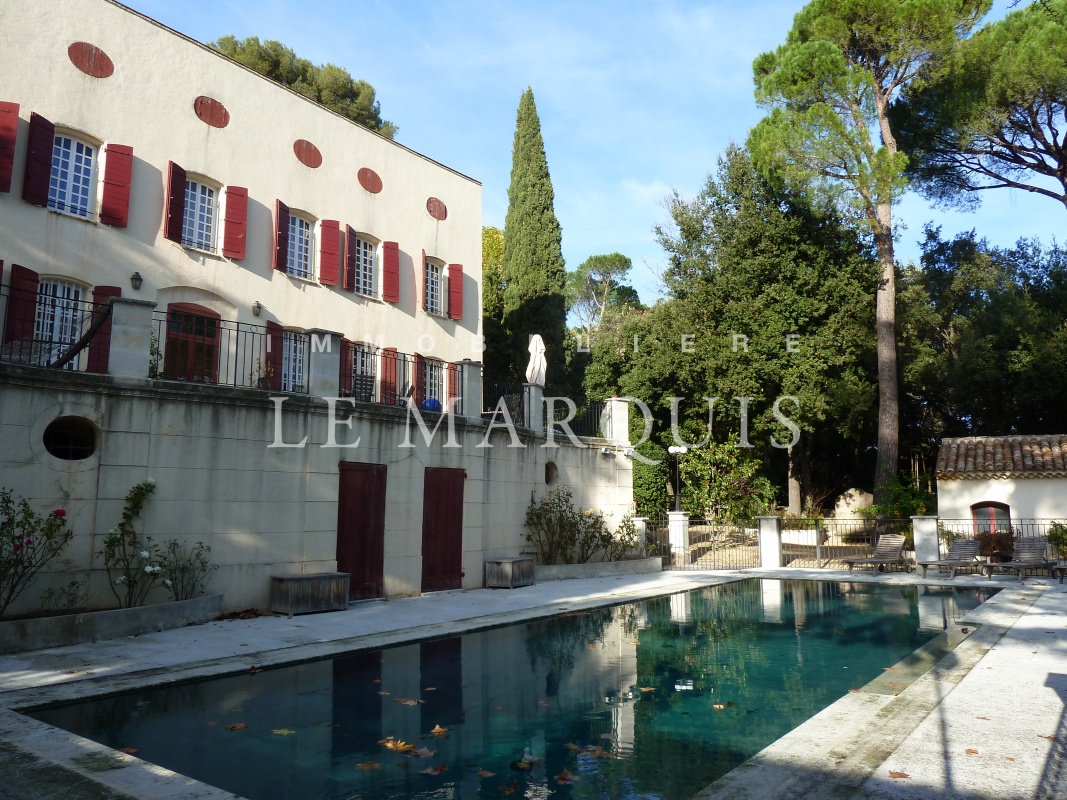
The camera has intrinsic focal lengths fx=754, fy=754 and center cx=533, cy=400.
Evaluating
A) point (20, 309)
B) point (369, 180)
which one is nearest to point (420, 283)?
point (369, 180)

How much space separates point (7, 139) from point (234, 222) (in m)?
4.29

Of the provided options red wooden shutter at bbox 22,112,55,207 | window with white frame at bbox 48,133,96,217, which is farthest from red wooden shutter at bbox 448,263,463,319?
red wooden shutter at bbox 22,112,55,207

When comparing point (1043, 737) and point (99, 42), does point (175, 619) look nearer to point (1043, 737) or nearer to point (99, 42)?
point (1043, 737)

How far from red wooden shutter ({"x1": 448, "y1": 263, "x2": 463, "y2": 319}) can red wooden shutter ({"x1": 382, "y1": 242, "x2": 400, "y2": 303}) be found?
193 centimetres

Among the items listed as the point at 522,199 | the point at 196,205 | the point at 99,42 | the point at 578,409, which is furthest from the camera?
the point at 522,199

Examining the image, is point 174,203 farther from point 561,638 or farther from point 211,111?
point 561,638

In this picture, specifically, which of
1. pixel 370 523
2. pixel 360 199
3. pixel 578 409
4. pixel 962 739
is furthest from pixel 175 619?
pixel 360 199

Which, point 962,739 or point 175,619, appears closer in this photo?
point 962,739

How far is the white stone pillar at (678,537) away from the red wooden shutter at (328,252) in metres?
11.6

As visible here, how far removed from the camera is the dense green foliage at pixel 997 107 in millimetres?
24719

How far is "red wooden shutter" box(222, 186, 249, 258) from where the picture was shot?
1633cm

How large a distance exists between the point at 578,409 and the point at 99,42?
12757 mm

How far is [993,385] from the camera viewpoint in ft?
92.7

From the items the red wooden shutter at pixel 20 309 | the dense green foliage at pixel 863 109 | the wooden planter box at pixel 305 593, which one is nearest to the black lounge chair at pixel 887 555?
the dense green foliage at pixel 863 109
